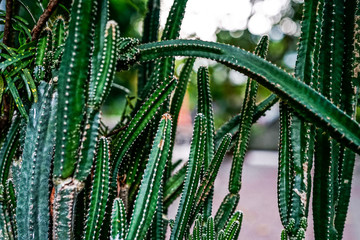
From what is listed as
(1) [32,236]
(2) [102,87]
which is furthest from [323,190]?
(1) [32,236]

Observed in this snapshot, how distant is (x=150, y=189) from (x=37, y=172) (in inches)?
10.3

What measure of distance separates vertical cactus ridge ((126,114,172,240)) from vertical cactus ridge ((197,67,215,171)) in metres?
0.23

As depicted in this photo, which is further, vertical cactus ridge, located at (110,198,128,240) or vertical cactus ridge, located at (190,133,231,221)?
vertical cactus ridge, located at (190,133,231,221)

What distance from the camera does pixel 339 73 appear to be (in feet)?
2.57

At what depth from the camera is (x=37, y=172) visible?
76 cm

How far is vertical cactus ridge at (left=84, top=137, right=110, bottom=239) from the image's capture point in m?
0.74

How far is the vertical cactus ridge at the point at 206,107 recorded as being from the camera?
98 centimetres

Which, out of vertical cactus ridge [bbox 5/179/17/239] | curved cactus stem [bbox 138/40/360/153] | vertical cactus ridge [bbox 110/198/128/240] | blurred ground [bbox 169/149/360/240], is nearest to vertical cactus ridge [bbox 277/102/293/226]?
curved cactus stem [bbox 138/40/360/153]

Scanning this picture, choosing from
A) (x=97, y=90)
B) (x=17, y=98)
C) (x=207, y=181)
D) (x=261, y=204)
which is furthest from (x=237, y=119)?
(x=261, y=204)

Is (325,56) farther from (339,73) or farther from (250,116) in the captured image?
(250,116)

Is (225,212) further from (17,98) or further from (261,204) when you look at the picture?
(261,204)

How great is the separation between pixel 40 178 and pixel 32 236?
14cm

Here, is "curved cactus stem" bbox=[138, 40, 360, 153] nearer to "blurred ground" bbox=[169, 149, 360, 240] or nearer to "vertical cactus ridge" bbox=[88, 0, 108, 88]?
"vertical cactus ridge" bbox=[88, 0, 108, 88]

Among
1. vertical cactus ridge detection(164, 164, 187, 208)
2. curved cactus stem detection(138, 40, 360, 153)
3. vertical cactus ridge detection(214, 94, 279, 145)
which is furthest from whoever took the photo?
vertical cactus ridge detection(164, 164, 187, 208)
